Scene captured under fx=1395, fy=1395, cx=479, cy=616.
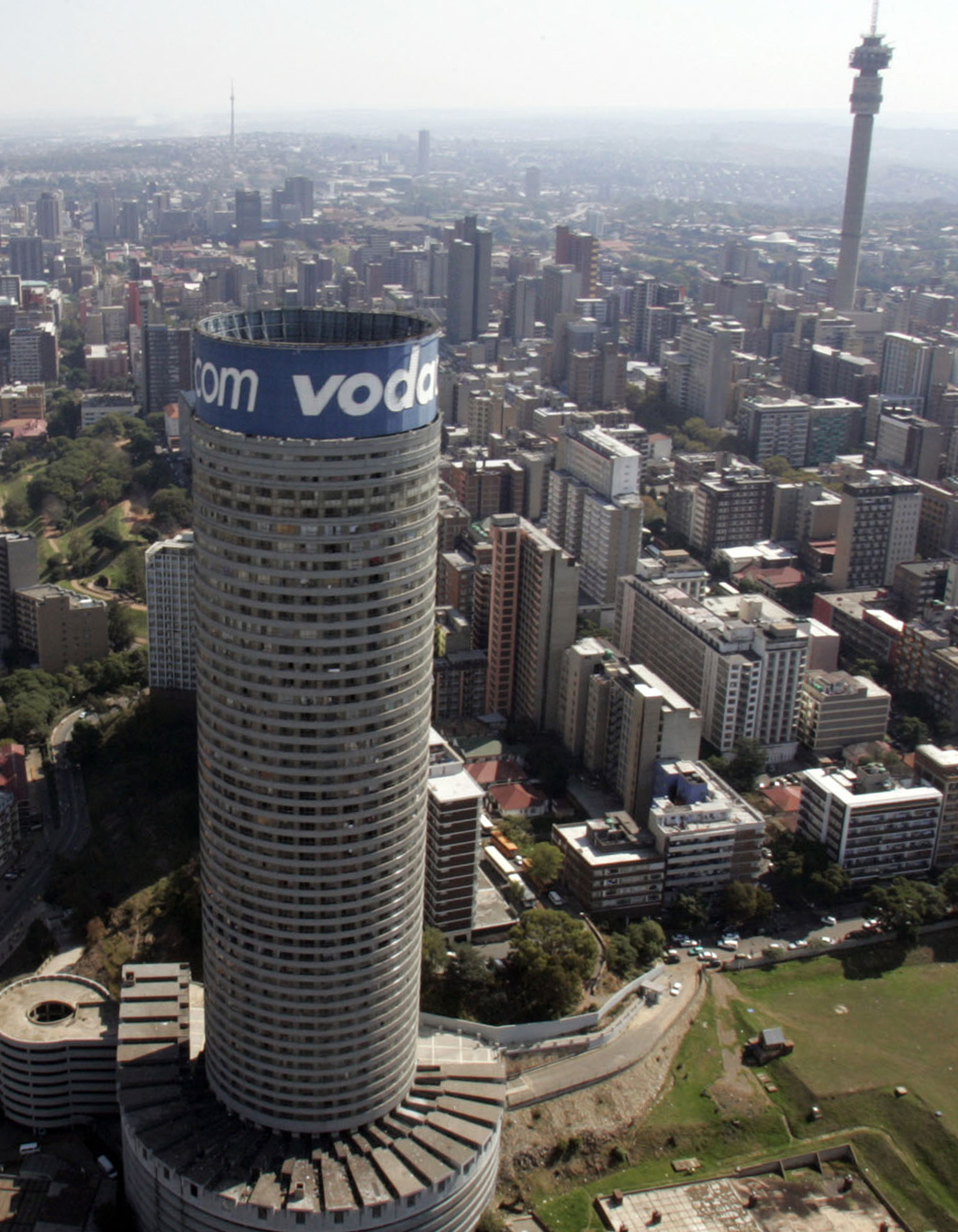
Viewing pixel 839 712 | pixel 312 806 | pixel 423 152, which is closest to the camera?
pixel 312 806

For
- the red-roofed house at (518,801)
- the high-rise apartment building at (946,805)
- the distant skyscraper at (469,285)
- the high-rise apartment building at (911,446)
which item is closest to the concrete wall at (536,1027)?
the red-roofed house at (518,801)

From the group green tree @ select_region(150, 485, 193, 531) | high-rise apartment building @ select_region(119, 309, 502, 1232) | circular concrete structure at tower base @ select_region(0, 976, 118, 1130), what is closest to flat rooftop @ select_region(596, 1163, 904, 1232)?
high-rise apartment building @ select_region(119, 309, 502, 1232)

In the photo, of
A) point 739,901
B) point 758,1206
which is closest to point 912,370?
point 739,901

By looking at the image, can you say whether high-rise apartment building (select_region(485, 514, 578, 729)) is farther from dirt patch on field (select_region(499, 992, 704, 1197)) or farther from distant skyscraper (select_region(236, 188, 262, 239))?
distant skyscraper (select_region(236, 188, 262, 239))

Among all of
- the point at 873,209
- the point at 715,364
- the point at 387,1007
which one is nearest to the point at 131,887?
the point at 387,1007

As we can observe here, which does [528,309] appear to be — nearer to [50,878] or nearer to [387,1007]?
[50,878]

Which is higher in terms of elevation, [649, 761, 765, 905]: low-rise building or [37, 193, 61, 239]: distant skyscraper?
[37, 193, 61, 239]: distant skyscraper

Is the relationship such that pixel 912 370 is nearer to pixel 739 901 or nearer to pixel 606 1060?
pixel 739 901
